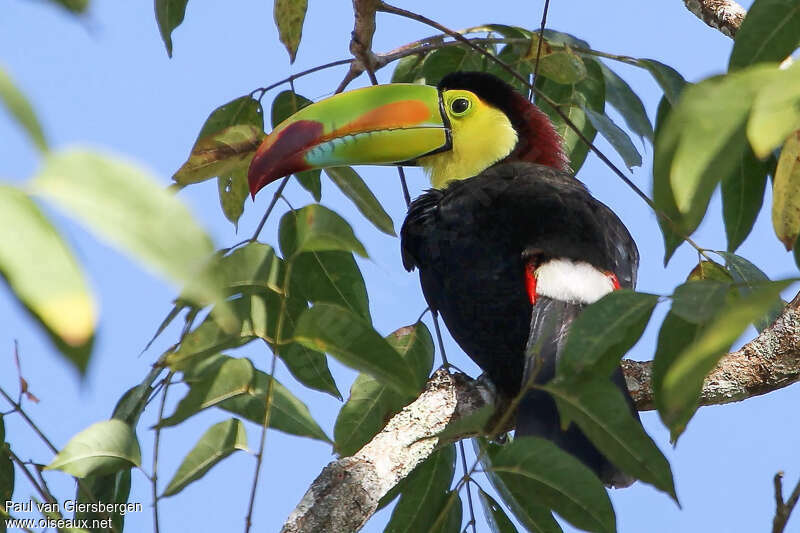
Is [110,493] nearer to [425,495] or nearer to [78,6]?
[425,495]

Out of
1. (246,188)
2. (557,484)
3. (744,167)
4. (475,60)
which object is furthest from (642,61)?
(557,484)

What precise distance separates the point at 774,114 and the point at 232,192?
5.05 ft

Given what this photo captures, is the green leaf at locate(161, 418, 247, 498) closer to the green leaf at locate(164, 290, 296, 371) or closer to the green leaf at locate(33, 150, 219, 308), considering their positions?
the green leaf at locate(164, 290, 296, 371)

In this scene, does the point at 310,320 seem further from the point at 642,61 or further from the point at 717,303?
the point at 642,61

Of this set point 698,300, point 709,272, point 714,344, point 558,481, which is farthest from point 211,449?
point 709,272

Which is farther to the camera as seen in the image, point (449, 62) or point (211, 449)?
point (449, 62)

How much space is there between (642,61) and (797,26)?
2.49 ft

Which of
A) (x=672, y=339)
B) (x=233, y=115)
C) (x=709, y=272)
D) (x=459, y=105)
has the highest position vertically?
(x=459, y=105)

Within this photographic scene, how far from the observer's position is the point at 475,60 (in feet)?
8.17

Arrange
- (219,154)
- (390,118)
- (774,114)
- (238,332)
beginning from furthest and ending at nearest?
1. (390,118)
2. (219,154)
3. (238,332)
4. (774,114)

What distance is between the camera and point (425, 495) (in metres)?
1.71

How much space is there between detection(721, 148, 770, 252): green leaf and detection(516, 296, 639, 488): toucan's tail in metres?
0.31

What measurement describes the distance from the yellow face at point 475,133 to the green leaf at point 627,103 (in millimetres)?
422

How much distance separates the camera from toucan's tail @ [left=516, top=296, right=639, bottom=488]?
5.35ft
